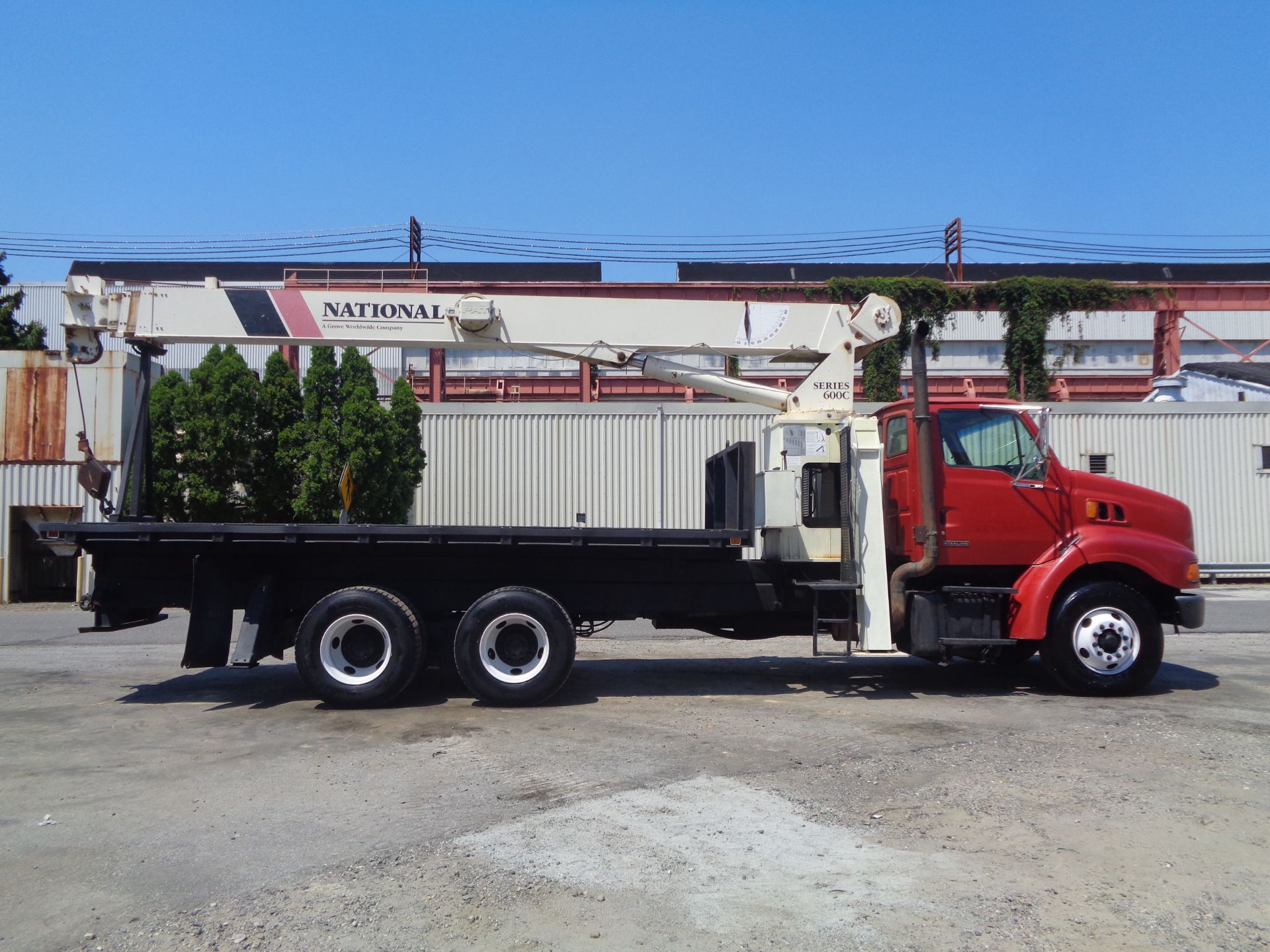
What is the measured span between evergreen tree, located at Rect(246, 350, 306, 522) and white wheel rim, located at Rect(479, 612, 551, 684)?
435 inches

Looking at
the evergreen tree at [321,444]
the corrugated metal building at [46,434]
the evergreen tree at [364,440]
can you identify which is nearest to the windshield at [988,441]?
the evergreen tree at [364,440]

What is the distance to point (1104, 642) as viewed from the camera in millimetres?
8508

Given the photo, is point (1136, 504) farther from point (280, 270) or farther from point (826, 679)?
point (280, 270)

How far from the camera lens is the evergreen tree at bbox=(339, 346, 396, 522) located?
60.0 ft

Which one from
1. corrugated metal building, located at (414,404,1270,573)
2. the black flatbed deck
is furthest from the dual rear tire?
corrugated metal building, located at (414,404,1270,573)

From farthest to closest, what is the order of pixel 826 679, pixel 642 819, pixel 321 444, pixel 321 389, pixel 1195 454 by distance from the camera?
pixel 1195 454
pixel 321 389
pixel 321 444
pixel 826 679
pixel 642 819

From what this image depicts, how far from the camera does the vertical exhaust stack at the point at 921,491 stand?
8414mm

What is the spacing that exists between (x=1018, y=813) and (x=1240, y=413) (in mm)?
21665

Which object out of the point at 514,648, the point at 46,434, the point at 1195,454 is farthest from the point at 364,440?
the point at 1195,454

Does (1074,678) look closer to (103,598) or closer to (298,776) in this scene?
(298,776)

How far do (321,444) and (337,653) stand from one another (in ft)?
34.9

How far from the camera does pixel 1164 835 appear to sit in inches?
199

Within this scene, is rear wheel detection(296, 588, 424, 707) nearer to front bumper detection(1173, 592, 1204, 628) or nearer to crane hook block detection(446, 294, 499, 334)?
crane hook block detection(446, 294, 499, 334)

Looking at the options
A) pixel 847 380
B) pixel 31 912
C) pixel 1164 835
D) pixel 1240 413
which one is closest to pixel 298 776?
pixel 31 912
